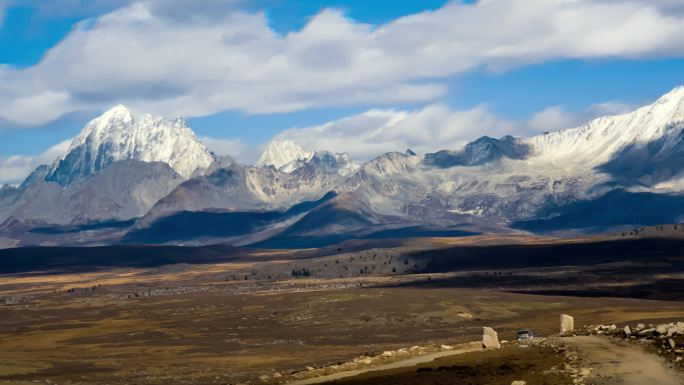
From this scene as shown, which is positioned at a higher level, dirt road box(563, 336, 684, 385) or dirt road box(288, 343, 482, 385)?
dirt road box(563, 336, 684, 385)

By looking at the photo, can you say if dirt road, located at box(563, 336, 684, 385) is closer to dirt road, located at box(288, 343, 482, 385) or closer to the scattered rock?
the scattered rock

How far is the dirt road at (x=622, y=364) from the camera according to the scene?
4931 cm

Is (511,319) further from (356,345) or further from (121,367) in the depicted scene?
(121,367)

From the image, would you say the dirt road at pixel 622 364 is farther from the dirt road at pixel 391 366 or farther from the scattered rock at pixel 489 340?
the dirt road at pixel 391 366

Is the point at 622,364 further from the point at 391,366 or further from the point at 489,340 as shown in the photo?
the point at 391,366

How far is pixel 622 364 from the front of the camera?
53406mm

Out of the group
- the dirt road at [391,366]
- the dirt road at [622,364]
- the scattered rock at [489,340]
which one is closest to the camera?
the dirt road at [622,364]

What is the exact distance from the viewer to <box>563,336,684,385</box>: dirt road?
162 feet

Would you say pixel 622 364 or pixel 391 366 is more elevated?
pixel 622 364

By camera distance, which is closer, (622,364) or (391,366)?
(622,364)

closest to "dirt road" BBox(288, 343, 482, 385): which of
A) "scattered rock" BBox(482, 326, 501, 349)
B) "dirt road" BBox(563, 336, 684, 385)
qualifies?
"scattered rock" BBox(482, 326, 501, 349)

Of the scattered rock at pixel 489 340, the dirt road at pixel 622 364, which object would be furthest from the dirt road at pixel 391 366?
the dirt road at pixel 622 364

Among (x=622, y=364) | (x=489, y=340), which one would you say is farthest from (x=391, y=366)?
(x=622, y=364)

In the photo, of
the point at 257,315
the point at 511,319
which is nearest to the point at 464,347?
the point at 511,319
